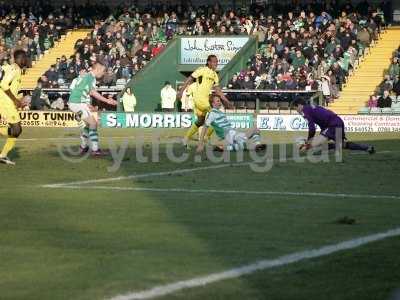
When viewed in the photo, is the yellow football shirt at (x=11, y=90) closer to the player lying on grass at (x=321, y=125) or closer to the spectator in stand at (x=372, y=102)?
the player lying on grass at (x=321, y=125)

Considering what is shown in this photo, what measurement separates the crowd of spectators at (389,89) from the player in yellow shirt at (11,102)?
19.9 metres

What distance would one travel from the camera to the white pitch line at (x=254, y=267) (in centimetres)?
731

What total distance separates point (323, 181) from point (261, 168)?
2.55 metres

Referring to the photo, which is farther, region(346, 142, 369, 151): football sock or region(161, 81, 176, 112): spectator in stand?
region(161, 81, 176, 112): spectator in stand

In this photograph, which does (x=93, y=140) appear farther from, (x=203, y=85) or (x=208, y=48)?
(x=208, y=48)

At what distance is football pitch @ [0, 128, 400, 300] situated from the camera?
7.66m

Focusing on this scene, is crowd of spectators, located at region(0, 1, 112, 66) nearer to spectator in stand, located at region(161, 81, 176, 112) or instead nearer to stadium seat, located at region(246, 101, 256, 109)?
spectator in stand, located at region(161, 81, 176, 112)

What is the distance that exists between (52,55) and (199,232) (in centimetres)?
4107

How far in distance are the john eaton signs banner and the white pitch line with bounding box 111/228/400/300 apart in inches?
1408

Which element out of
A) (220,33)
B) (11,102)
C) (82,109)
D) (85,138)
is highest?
(220,33)

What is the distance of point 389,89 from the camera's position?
1547 inches

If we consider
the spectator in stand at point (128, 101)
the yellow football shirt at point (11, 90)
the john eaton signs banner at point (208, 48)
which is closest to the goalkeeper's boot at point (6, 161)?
the yellow football shirt at point (11, 90)

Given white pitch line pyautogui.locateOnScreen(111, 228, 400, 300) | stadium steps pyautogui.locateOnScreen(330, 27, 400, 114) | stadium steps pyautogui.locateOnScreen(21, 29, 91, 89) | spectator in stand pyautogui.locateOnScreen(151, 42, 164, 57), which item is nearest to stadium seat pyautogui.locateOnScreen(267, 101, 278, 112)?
stadium steps pyautogui.locateOnScreen(330, 27, 400, 114)

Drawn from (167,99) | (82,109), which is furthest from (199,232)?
(167,99)
